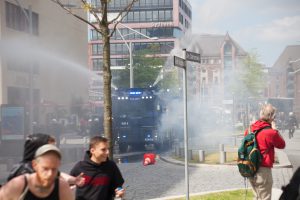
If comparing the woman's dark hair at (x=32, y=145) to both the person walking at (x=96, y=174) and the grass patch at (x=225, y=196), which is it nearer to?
the person walking at (x=96, y=174)

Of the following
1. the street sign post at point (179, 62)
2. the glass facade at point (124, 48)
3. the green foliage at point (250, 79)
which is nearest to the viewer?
the street sign post at point (179, 62)

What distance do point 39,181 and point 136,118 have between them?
18.8 metres

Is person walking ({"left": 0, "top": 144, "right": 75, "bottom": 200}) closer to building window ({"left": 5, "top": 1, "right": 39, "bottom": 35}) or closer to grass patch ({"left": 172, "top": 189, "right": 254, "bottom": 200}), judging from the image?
grass patch ({"left": 172, "top": 189, "right": 254, "bottom": 200})

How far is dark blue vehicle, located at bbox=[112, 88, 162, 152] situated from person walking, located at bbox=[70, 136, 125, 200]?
55.9 ft

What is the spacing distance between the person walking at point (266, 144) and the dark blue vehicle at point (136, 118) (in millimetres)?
15091

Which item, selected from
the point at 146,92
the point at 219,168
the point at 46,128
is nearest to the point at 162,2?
the point at 46,128

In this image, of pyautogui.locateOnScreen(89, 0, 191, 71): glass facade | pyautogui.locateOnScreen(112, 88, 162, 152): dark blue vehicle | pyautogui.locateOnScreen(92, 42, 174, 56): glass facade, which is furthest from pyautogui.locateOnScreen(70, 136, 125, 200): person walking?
pyautogui.locateOnScreen(92, 42, 174, 56): glass facade

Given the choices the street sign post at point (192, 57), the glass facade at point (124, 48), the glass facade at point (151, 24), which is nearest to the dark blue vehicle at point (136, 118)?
the street sign post at point (192, 57)

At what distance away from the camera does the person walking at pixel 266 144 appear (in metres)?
7.02

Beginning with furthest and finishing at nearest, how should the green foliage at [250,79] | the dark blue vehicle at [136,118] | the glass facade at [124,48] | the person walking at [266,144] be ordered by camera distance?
the glass facade at [124,48]
the green foliage at [250,79]
the dark blue vehicle at [136,118]
the person walking at [266,144]

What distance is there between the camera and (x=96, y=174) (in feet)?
16.9

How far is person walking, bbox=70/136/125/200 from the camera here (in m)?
5.13

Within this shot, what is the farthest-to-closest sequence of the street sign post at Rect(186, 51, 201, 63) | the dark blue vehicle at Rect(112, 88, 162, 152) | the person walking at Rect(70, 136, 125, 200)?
the dark blue vehicle at Rect(112, 88, 162, 152)
the street sign post at Rect(186, 51, 201, 63)
the person walking at Rect(70, 136, 125, 200)

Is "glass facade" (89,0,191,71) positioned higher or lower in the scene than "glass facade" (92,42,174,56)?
higher
